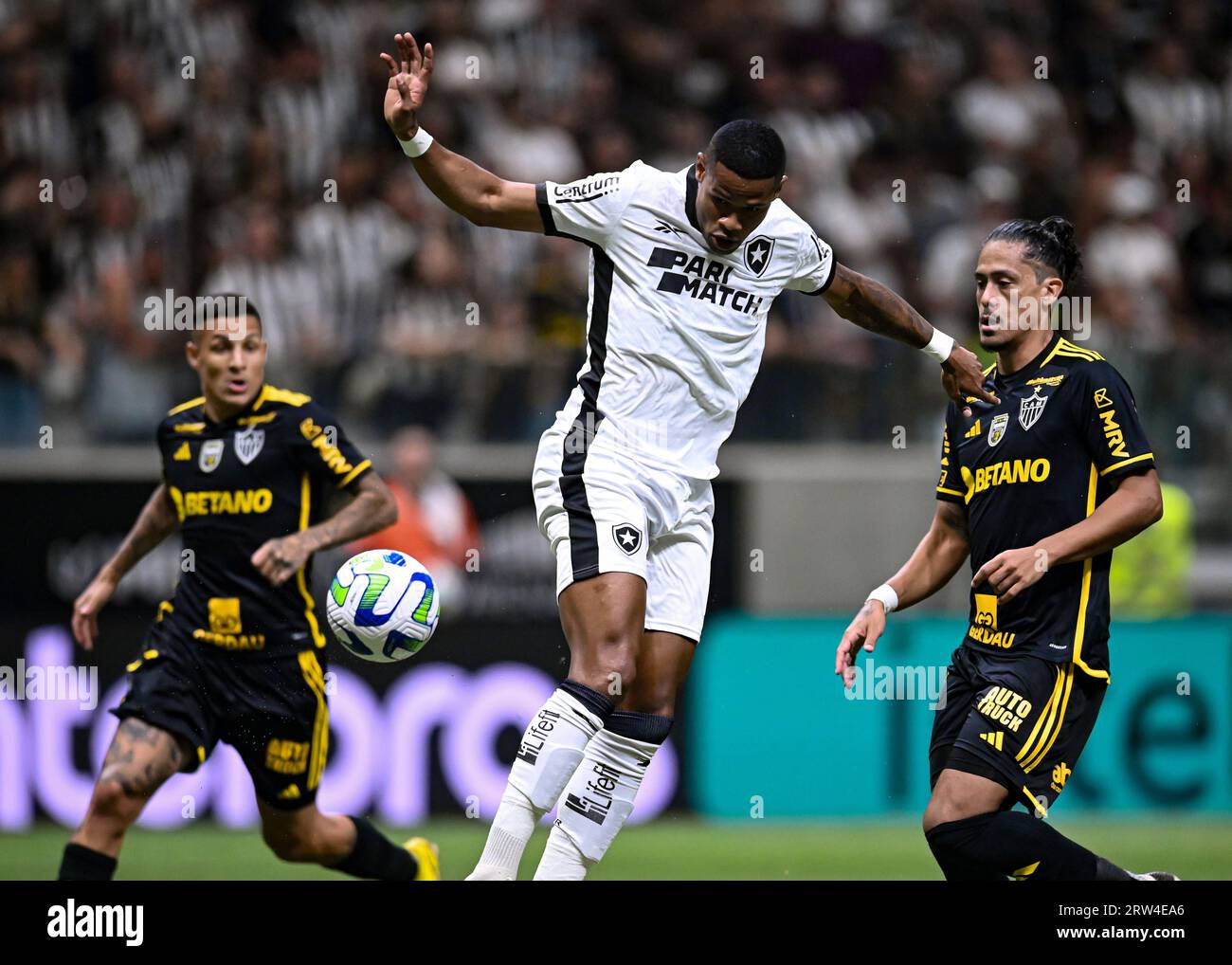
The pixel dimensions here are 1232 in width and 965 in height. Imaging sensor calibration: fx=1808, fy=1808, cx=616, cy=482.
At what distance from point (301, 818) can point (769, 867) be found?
323 cm

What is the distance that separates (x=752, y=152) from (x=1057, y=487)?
145 centimetres

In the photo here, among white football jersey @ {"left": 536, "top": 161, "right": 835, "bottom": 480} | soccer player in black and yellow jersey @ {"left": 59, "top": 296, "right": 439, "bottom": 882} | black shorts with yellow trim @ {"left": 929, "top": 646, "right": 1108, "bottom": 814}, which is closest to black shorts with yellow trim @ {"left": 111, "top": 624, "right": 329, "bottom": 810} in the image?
soccer player in black and yellow jersey @ {"left": 59, "top": 296, "right": 439, "bottom": 882}

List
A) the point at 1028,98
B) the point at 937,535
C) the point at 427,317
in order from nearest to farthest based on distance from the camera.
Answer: the point at 937,535, the point at 427,317, the point at 1028,98

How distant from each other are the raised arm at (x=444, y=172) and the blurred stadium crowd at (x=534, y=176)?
4.83 m

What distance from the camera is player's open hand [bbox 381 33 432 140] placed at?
5.75m

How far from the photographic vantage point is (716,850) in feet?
33.6

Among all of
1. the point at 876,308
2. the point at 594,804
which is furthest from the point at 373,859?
the point at 876,308

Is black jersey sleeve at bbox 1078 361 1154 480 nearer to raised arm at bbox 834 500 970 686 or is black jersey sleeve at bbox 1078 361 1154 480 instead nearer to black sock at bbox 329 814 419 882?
raised arm at bbox 834 500 970 686

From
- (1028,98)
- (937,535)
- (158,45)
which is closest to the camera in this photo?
(937,535)

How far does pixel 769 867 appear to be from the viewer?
374 inches

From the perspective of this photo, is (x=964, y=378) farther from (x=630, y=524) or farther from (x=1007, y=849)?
(x=1007, y=849)

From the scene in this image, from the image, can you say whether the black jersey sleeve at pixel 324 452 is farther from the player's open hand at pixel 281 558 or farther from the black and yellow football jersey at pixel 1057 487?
the black and yellow football jersey at pixel 1057 487

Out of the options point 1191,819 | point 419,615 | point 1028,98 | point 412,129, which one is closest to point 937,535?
point 419,615
